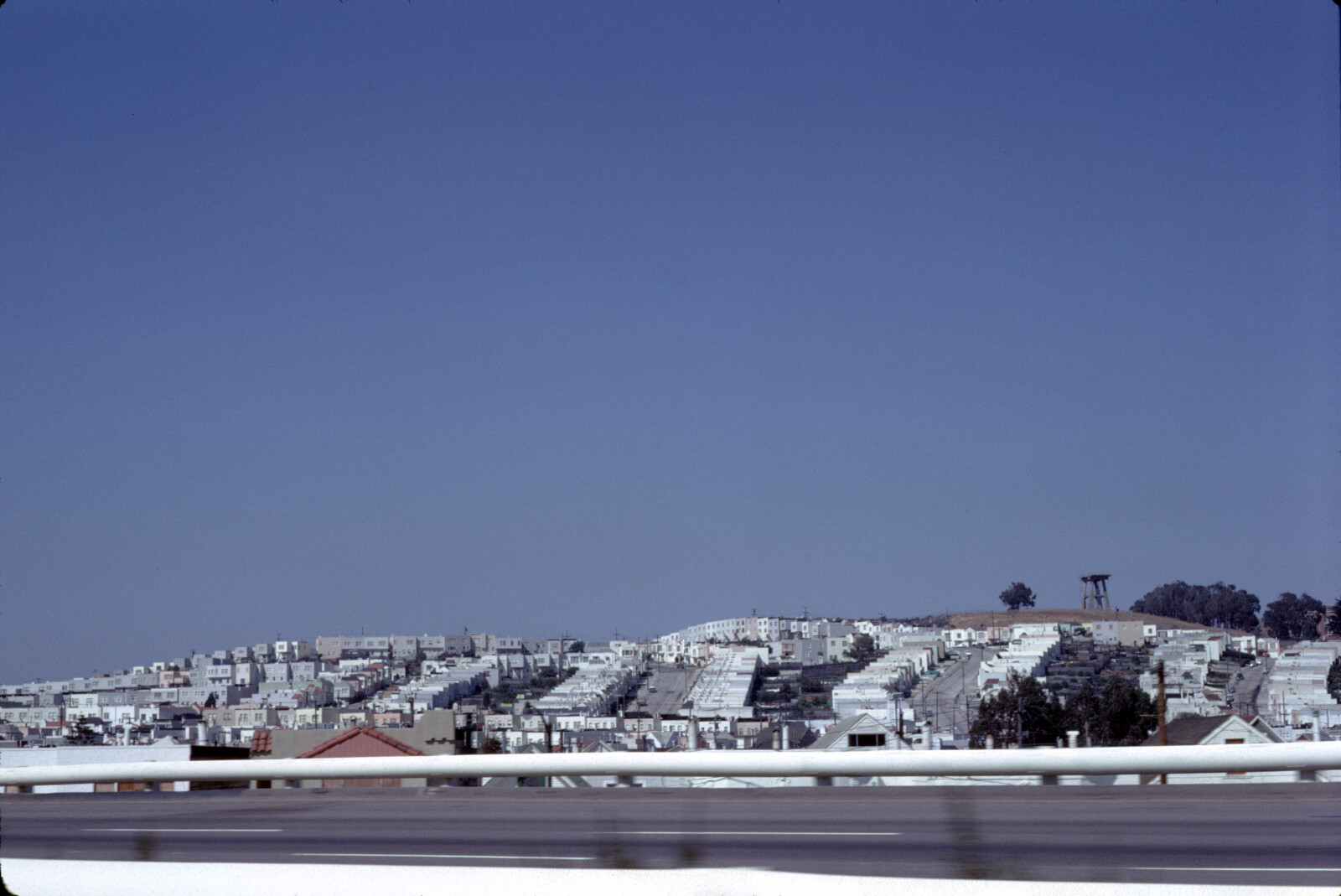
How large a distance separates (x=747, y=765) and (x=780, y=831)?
30 cm

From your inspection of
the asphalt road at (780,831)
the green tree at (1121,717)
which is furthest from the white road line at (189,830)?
the green tree at (1121,717)

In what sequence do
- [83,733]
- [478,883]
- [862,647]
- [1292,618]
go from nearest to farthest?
[478,883], [83,733], [1292,618], [862,647]

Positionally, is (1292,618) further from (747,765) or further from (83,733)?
(83,733)

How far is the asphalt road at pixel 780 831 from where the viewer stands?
13.0ft

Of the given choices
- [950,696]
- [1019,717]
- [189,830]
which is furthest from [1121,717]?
[189,830]

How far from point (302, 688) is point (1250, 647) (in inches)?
385

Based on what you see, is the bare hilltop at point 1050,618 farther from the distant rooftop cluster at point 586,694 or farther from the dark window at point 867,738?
the dark window at point 867,738

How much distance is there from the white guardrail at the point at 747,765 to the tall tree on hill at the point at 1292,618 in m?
6.01

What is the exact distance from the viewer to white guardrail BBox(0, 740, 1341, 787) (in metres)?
4.00

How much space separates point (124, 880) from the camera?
14.1 ft

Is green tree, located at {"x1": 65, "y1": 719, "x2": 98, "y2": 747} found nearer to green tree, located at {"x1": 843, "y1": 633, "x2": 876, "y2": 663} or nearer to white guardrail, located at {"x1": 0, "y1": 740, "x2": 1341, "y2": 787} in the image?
white guardrail, located at {"x1": 0, "y1": 740, "x2": 1341, "y2": 787}

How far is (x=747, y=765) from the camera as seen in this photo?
4.34 meters

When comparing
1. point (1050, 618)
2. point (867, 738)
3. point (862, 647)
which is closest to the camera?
point (867, 738)

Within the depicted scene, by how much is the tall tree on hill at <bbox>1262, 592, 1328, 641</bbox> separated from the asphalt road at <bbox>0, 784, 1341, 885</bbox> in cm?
556
